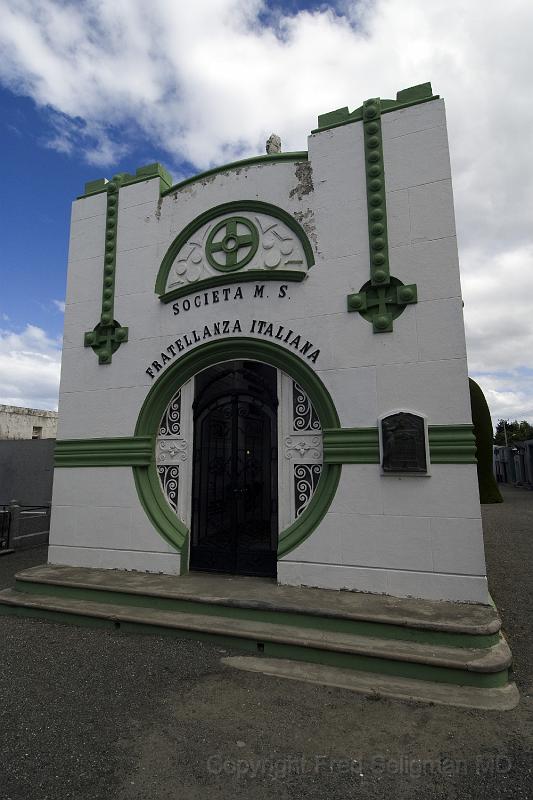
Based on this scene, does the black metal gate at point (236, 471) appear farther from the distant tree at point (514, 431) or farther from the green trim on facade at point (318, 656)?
the distant tree at point (514, 431)

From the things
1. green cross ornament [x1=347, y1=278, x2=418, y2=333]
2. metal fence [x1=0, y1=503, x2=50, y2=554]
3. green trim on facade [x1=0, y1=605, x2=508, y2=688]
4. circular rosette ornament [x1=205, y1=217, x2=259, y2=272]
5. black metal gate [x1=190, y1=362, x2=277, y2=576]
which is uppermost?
circular rosette ornament [x1=205, y1=217, x2=259, y2=272]

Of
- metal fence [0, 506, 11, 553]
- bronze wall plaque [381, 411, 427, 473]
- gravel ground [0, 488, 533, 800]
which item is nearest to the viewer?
gravel ground [0, 488, 533, 800]

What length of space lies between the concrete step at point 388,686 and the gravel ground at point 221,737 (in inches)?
3.1

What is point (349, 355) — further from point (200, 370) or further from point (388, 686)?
point (388, 686)

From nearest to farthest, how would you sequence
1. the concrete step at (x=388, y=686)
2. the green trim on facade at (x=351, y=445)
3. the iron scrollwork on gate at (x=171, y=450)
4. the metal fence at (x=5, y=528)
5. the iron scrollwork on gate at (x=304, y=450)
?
1. the concrete step at (x=388, y=686)
2. the green trim on facade at (x=351, y=445)
3. the iron scrollwork on gate at (x=304, y=450)
4. the iron scrollwork on gate at (x=171, y=450)
5. the metal fence at (x=5, y=528)

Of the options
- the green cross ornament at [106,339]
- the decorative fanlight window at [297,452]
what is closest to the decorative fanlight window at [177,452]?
the green cross ornament at [106,339]

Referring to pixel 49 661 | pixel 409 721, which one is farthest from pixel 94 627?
pixel 409 721

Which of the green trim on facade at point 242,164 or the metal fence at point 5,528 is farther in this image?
the metal fence at point 5,528

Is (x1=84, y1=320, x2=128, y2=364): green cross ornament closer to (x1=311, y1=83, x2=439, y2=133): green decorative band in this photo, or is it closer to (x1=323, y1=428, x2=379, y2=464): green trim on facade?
(x1=323, y1=428, x2=379, y2=464): green trim on facade

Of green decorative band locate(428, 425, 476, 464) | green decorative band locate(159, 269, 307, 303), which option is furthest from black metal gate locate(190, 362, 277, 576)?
green decorative band locate(428, 425, 476, 464)

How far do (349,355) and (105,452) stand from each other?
11.5ft

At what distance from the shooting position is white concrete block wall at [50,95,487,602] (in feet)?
15.3

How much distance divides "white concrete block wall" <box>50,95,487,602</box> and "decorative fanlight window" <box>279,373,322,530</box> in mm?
374

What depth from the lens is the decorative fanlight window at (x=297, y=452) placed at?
532cm
